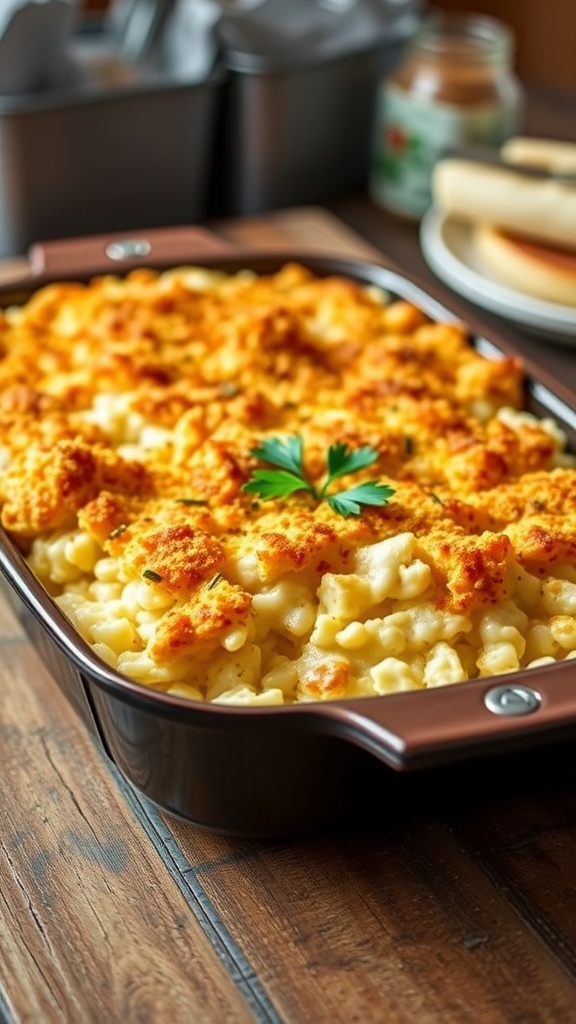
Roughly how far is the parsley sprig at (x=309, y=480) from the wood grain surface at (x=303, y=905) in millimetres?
296

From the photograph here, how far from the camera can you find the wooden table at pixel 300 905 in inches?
40.9

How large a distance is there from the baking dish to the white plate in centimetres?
99

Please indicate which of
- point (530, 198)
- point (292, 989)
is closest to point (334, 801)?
point (292, 989)

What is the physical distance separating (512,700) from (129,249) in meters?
1.09

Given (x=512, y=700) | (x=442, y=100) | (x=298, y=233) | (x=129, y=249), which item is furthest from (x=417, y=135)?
(x=512, y=700)

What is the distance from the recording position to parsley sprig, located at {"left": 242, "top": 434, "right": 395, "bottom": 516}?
1.29m

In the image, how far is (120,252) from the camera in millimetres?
1872

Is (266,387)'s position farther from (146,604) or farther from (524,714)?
(524,714)

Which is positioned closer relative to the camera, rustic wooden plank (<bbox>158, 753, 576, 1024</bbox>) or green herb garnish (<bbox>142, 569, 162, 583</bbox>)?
rustic wooden plank (<bbox>158, 753, 576, 1024</bbox>)

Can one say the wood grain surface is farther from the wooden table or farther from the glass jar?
the glass jar

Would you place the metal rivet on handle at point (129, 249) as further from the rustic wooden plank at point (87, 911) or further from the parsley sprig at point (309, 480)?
the rustic wooden plank at point (87, 911)

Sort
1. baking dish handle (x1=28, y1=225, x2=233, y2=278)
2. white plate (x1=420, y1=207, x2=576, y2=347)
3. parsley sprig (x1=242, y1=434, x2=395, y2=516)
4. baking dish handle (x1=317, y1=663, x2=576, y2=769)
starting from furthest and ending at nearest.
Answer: white plate (x1=420, y1=207, x2=576, y2=347)
baking dish handle (x1=28, y1=225, x2=233, y2=278)
parsley sprig (x1=242, y1=434, x2=395, y2=516)
baking dish handle (x1=317, y1=663, x2=576, y2=769)

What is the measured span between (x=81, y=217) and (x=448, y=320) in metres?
0.81

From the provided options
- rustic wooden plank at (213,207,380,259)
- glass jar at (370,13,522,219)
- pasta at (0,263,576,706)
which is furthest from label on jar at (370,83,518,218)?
pasta at (0,263,576,706)
